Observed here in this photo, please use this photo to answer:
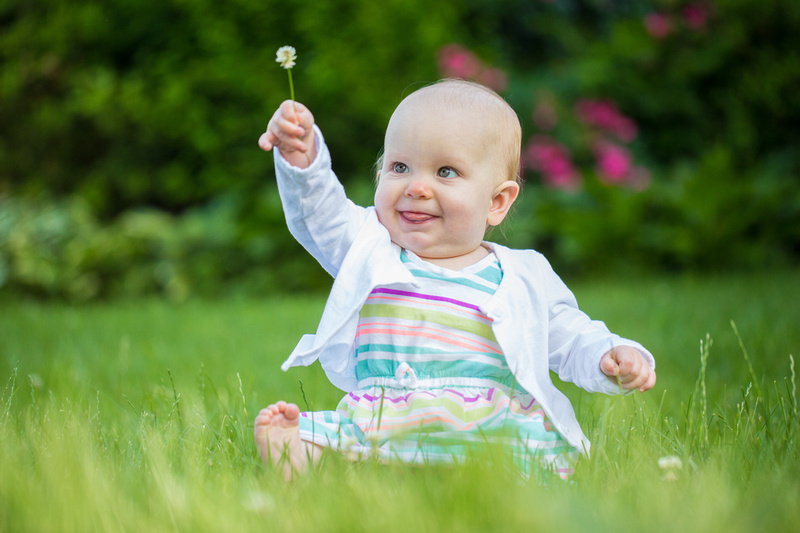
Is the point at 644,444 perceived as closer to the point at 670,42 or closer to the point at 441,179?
the point at 441,179

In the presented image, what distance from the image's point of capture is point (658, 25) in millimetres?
7289

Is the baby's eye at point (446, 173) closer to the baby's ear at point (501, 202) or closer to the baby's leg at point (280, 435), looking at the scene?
the baby's ear at point (501, 202)

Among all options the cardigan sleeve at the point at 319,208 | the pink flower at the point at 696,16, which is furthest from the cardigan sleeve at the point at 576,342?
the pink flower at the point at 696,16

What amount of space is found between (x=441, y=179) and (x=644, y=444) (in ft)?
2.68

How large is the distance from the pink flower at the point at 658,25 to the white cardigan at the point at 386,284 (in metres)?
6.14

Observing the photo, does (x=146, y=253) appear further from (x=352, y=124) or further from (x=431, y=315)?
(x=431, y=315)

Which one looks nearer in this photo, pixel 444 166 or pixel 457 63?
pixel 444 166

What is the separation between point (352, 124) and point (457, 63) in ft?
3.70

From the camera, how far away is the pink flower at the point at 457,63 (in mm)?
6781

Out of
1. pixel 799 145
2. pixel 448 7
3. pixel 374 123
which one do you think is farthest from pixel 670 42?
pixel 374 123

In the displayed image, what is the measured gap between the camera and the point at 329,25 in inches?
278

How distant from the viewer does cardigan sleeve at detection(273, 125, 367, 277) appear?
5.78 ft

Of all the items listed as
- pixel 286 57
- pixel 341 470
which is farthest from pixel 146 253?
pixel 341 470

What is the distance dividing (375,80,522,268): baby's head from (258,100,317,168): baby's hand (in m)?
0.25
